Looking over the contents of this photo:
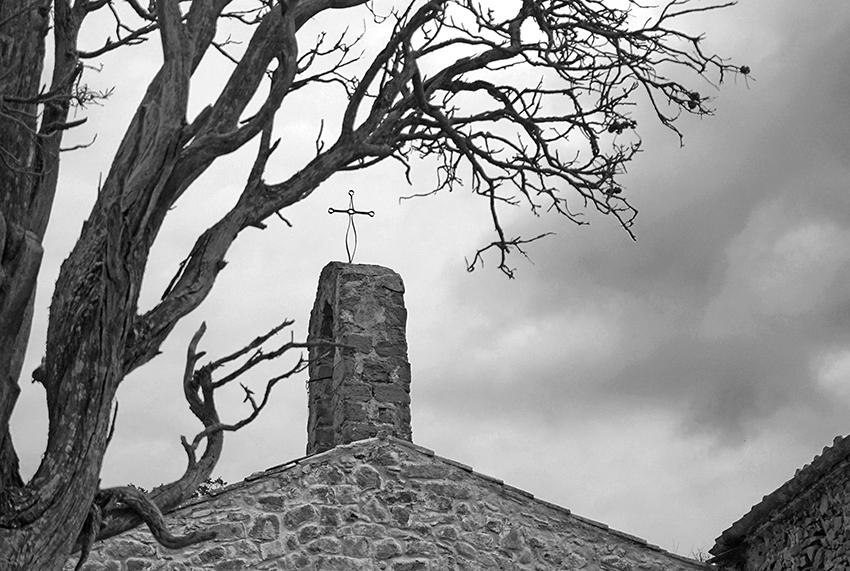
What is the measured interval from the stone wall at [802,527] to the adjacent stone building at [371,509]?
443 millimetres

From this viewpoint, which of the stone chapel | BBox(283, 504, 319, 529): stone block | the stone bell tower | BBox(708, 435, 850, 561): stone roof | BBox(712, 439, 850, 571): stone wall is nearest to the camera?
BBox(708, 435, 850, 561): stone roof

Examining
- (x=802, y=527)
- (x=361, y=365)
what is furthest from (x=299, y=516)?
(x=802, y=527)

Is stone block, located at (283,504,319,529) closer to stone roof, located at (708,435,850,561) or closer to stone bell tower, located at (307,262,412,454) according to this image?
stone bell tower, located at (307,262,412,454)

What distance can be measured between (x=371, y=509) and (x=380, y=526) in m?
0.16

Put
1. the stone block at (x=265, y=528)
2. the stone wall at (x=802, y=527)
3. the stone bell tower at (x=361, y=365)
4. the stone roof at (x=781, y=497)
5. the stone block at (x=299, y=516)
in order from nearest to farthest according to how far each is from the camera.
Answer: the stone roof at (x=781, y=497) → the stone wall at (x=802, y=527) → the stone block at (x=265, y=528) → the stone block at (x=299, y=516) → the stone bell tower at (x=361, y=365)

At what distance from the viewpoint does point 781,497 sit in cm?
896

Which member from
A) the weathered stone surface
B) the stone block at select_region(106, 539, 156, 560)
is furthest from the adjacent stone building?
the weathered stone surface

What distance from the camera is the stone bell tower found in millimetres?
9438

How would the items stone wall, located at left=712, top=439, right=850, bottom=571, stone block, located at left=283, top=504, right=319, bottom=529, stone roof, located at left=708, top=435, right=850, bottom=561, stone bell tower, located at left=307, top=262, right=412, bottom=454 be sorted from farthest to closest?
stone bell tower, located at left=307, top=262, right=412, bottom=454 < stone block, located at left=283, top=504, right=319, bottom=529 < stone wall, located at left=712, top=439, right=850, bottom=571 < stone roof, located at left=708, top=435, right=850, bottom=561

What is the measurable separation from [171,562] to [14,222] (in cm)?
427

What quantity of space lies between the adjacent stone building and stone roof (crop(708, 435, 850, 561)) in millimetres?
353

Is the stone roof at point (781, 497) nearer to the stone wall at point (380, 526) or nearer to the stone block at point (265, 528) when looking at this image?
the stone wall at point (380, 526)

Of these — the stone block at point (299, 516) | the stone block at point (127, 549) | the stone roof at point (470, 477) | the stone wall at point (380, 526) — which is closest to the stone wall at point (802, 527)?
the stone roof at point (470, 477)

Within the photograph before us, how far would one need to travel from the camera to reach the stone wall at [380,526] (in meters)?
8.49
